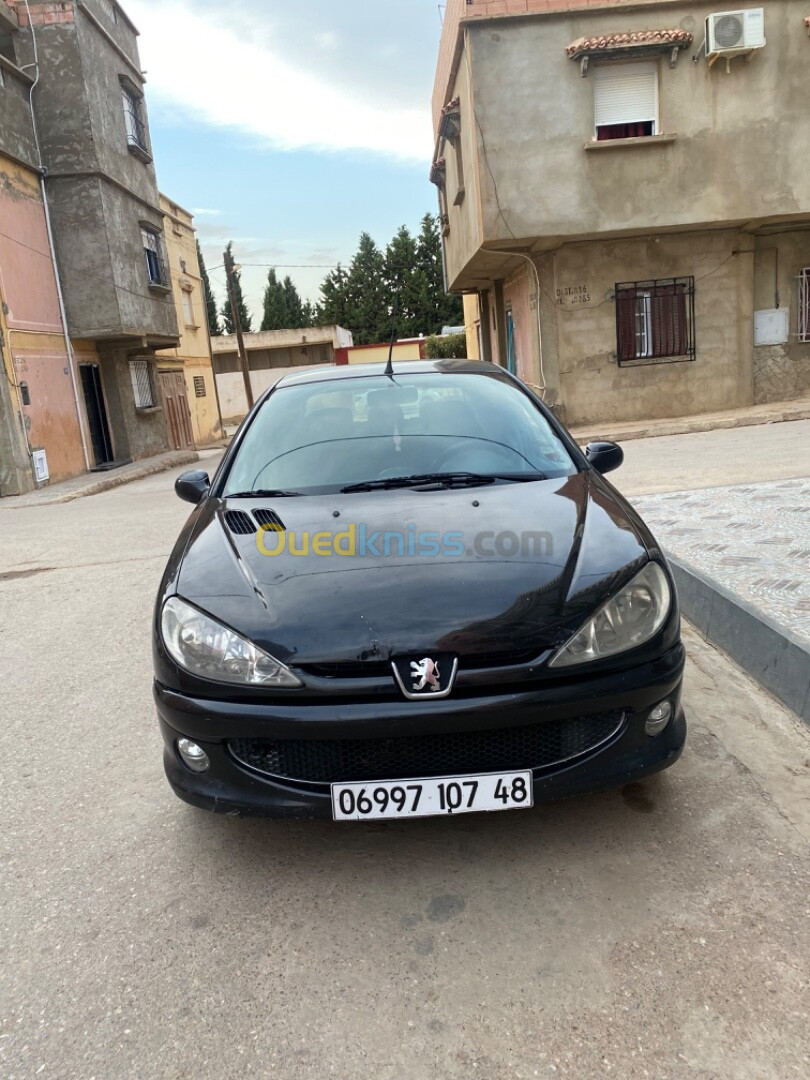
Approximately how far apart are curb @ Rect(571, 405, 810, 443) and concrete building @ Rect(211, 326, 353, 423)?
2903 centimetres

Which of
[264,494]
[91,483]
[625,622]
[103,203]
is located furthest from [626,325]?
[625,622]

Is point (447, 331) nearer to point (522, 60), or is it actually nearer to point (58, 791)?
point (522, 60)

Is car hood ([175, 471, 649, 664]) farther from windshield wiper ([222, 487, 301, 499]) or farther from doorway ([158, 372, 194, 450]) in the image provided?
doorway ([158, 372, 194, 450])

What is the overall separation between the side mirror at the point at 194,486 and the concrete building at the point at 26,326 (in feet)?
38.2

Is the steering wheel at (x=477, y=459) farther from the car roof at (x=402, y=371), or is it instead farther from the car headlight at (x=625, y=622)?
the car headlight at (x=625, y=622)

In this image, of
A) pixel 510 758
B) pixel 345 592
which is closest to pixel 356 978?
pixel 510 758

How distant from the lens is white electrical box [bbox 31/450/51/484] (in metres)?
14.4

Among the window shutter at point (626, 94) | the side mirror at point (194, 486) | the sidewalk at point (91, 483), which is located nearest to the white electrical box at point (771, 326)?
the window shutter at point (626, 94)

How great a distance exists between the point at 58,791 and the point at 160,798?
1.44 ft

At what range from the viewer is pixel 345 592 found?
227 cm

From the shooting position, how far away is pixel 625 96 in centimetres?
1318

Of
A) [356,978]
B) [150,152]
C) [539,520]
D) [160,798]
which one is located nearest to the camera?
[356,978]

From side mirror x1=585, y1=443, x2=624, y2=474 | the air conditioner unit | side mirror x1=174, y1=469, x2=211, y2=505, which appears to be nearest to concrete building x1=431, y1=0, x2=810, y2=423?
the air conditioner unit

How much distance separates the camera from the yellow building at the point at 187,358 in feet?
77.8
